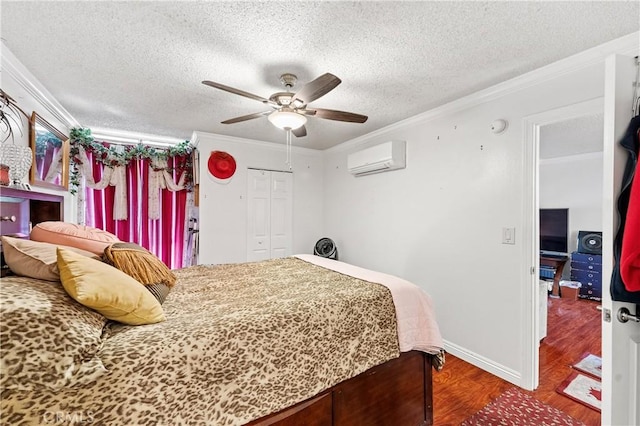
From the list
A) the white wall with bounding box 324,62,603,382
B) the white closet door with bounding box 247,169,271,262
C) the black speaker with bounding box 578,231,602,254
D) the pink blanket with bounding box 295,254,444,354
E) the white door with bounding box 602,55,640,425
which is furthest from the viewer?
the black speaker with bounding box 578,231,602,254

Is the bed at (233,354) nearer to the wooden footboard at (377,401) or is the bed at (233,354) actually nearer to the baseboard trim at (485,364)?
the wooden footboard at (377,401)

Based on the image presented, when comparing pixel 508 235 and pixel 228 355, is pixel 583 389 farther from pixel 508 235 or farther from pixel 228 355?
pixel 228 355

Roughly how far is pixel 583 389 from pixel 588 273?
11.0ft

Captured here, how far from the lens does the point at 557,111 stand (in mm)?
2027

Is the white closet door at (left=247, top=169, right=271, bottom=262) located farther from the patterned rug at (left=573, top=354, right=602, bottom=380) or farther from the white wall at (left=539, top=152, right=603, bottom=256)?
the white wall at (left=539, top=152, right=603, bottom=256)

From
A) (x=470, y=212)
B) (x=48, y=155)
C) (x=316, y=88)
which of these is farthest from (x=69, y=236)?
(x=470, y=212)

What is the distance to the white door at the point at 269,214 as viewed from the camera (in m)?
4.02

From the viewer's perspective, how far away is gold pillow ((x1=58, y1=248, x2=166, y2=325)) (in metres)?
1.00

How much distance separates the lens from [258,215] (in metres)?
4.08

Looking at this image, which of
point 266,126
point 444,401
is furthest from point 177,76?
point 444,401

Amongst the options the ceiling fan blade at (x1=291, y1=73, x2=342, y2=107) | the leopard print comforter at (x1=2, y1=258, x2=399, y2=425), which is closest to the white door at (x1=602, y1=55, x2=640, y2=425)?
the leopard print comforter at (x1=2, y1=258, x2=399, y2=425)

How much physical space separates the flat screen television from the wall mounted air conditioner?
3.95 meters

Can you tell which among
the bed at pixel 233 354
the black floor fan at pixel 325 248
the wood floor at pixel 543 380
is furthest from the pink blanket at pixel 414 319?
the black floor fan at pixel 325 248

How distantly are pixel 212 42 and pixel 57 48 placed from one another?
3.46 ft
